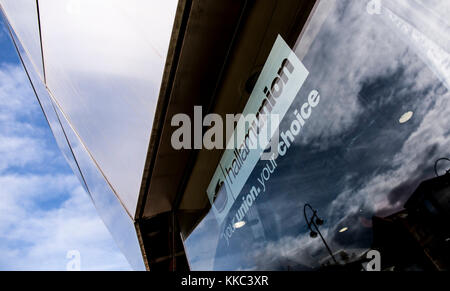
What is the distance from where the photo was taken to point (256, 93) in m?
2.29

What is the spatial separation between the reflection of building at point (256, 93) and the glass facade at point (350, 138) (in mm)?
12

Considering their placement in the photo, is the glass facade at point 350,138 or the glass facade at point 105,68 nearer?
the glass facade at point 350,138

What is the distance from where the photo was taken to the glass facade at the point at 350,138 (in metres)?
1.48

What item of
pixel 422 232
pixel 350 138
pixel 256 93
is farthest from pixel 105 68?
pixel 422 232

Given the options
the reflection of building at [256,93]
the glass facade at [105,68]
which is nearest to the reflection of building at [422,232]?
the reflection of building at [256,93]

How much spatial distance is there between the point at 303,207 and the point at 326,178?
1.54 feet

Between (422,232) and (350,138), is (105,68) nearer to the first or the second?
(350,138)

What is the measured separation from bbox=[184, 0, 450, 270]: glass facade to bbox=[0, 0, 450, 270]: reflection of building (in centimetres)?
1

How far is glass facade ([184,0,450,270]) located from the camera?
1.48 m

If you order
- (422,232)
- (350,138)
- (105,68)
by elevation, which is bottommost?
(422,232)

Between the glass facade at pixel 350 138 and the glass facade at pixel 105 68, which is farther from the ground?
the glass facade at pixel 105 68

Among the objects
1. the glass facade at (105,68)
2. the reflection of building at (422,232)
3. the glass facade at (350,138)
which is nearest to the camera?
the reflection of building at (422,232)

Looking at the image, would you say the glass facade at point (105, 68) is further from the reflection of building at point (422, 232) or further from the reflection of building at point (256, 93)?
the reflection of building at point (422, 232)

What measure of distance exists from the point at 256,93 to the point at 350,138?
3.65ft
